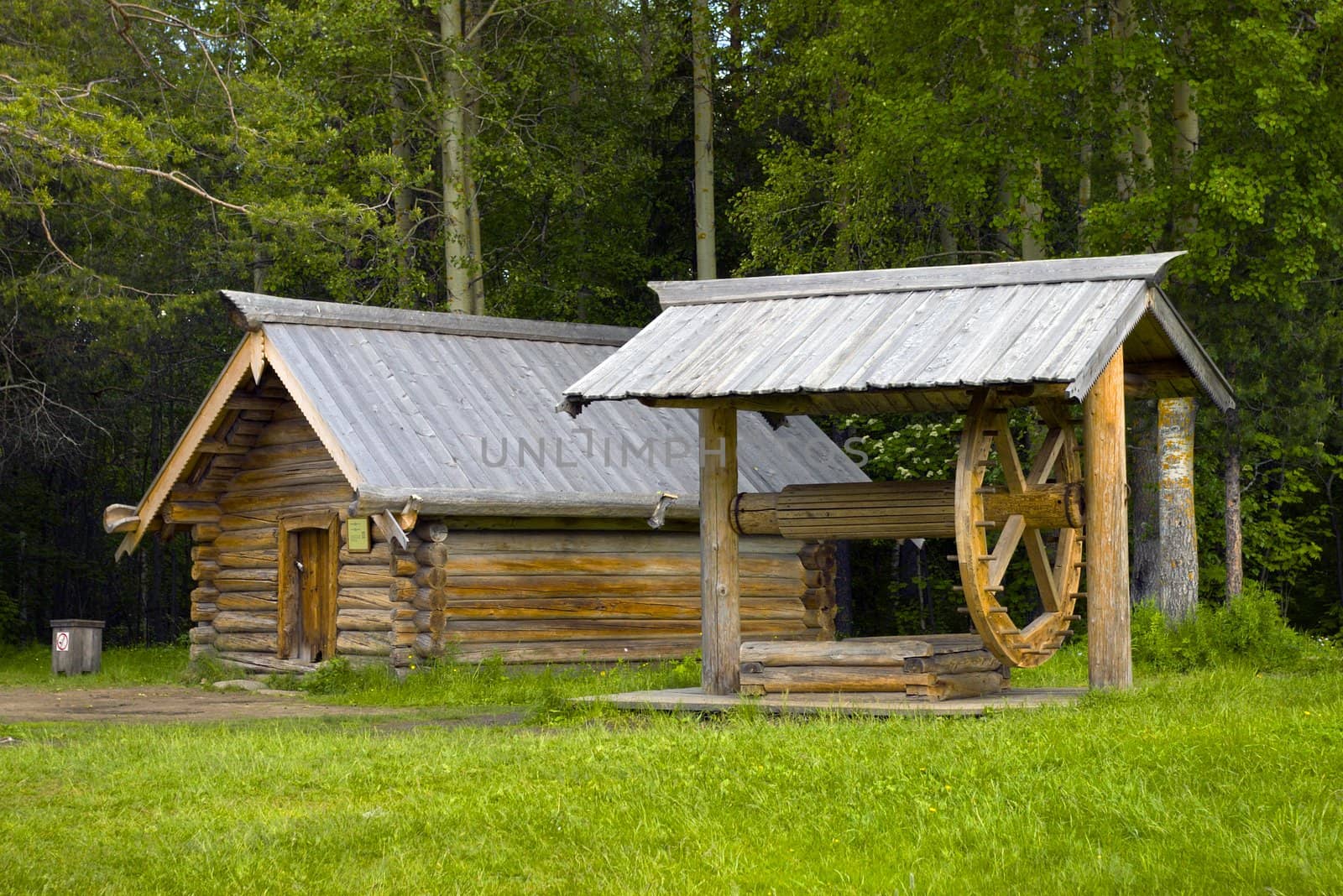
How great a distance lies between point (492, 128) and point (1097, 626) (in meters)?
19.3

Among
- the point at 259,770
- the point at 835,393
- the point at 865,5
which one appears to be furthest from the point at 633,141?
the point at 259,770

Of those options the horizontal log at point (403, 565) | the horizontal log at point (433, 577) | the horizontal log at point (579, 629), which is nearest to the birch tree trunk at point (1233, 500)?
the horizontal log at point (579, 629)

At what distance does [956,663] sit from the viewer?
13.2 metres

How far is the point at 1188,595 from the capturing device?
1906 cm

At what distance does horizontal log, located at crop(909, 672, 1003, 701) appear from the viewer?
12836 millimetres

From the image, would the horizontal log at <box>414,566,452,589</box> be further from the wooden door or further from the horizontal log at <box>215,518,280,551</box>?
the horizontal log at <box>215,518,280,551</box>

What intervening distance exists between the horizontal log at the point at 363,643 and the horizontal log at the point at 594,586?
3.28 ft

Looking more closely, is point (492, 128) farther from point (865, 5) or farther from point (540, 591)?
point (540, 591)

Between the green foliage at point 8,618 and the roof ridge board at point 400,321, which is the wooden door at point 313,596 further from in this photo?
the green foliage at point 8,618

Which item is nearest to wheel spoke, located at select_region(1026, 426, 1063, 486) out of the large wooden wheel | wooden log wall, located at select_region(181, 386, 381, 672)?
the large wooden wheel

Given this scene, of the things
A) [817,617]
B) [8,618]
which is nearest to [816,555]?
[817,617]

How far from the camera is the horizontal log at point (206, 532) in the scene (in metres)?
21.8

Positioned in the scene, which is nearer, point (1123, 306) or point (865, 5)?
point (1123, 306)

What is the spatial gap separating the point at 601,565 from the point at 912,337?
755 centimetres
